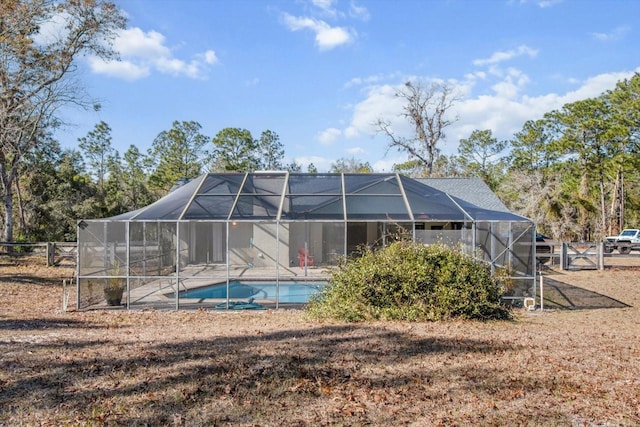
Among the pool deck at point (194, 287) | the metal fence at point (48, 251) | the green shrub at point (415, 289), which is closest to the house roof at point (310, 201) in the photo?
the pool deck at point (194, 287)

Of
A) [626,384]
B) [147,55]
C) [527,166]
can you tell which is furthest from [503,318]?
[527,166]

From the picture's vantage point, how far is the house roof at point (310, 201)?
1034cm

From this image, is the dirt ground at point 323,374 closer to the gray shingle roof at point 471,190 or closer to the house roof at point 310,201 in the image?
the house roof at point 310,201

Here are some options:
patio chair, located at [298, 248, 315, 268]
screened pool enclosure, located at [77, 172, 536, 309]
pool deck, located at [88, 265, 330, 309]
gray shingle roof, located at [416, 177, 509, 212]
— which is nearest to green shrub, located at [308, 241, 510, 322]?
screened pool enclosure, located at [77, 172, 536, 309]

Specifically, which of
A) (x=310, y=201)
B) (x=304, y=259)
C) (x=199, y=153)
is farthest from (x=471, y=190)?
(x=199, y=153)

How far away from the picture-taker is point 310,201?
1118cm

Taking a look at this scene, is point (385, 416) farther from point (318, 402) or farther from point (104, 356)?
point (104, 356)

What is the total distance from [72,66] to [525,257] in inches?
627

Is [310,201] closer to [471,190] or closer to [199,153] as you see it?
[471,190]

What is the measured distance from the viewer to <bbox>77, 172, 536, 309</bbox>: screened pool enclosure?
1004 cm

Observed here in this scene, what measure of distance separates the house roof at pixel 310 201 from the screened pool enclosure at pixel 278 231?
0.08 feet

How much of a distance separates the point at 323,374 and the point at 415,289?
12.7 ft

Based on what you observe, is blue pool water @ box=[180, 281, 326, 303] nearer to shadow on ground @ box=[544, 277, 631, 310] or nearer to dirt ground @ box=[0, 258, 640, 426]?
dirt ground @ box=[0, 258, 640, 426]

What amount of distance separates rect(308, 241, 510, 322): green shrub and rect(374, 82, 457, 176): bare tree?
70.4ft
